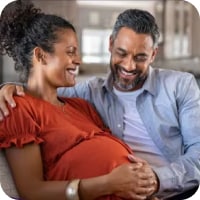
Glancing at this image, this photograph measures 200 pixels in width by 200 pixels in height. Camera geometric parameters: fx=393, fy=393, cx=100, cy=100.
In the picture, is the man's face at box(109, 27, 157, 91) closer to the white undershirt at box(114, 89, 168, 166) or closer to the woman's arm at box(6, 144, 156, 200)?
the white undershirt at box(114, 89, 168, 166)

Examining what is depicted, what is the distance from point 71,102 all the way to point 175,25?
3.05 feet

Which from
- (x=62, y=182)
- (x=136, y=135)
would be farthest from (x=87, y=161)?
(x=136, y=135)

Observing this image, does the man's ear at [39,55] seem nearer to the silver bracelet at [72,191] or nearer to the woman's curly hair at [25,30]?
the woman's curly hair at [25,30]

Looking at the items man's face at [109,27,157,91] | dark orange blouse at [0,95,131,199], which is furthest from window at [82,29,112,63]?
dark orange blouse at [0,95,131,199]

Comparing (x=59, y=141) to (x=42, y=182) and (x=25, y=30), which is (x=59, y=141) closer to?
(x=42, y=182)

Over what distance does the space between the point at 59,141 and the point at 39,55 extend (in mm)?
167

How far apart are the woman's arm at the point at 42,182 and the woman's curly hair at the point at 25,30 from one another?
186 mm

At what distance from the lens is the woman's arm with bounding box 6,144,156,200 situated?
67 cm

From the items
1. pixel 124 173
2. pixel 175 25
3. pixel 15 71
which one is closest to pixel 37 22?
pixel 15 71

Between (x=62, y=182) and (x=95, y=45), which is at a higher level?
(x=95, y=45)

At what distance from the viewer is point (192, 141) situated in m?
0.81

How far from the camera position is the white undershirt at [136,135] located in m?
0.82

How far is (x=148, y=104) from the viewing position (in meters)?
0.84

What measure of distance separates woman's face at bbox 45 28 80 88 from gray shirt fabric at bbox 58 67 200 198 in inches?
5.4
